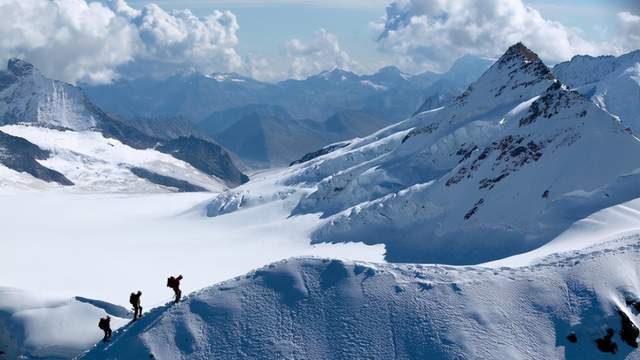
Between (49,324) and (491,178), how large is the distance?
5763 centimetres

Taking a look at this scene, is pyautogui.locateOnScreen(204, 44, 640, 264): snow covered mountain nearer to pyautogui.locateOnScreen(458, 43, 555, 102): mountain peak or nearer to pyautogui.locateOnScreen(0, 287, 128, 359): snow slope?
pyautogui.locateOnScreen(458, 43, 555, 102): mountain peak

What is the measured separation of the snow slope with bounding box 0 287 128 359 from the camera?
215 feet

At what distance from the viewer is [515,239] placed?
278ft

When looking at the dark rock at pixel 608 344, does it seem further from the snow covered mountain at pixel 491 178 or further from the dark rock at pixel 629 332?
the snow covered mountain at pixel 491 178

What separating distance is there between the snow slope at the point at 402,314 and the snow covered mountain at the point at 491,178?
2745cm

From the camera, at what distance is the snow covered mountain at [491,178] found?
86.4 meters

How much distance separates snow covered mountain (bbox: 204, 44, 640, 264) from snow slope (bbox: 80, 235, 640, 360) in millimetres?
27452

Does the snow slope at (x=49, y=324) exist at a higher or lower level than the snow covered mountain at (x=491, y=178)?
lower

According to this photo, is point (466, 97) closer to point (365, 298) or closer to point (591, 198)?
point (591, 198)

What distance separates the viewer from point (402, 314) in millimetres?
50938

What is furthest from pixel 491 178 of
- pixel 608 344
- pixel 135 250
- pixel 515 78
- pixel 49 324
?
pixel 49 324

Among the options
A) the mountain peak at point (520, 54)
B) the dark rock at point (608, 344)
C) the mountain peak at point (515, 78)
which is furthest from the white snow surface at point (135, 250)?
the mountain peak at point (520, 54)

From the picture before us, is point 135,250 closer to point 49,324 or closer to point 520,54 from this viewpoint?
point 49,324

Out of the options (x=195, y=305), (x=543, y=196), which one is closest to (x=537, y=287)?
(x=195, y=305)
